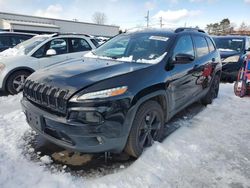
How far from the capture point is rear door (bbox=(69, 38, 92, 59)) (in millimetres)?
6849

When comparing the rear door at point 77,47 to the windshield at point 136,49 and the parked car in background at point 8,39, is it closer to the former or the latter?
the windshield at point 136,49

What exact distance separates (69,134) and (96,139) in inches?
11.7

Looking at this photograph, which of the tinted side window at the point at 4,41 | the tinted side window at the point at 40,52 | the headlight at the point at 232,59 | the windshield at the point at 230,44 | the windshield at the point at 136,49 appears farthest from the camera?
the windshield at the point at 230,44

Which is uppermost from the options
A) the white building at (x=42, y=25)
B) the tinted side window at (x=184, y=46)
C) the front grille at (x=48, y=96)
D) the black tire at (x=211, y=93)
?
the white building at (x=42, y=25)

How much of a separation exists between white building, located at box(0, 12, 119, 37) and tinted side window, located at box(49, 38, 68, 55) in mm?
26482

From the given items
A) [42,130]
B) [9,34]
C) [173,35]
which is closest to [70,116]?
[42,130]

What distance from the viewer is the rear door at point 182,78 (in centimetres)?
359

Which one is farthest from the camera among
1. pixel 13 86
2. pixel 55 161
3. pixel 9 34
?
pixel 9 34

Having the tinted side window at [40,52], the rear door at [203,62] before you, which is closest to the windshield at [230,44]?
the rear door at [203,62]

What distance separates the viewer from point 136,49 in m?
3.81

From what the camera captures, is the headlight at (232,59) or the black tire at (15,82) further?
the headlight at (232,59)

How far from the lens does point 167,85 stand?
11.0 feet

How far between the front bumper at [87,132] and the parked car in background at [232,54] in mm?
6466

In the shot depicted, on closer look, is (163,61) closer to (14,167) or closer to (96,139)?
(96,139)
